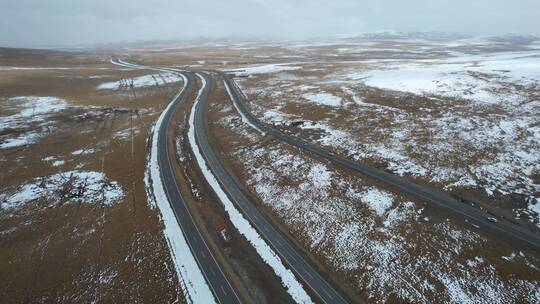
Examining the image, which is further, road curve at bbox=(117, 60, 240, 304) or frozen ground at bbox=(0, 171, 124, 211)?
frozen ground at bbox=(0, 171, 124, 211)

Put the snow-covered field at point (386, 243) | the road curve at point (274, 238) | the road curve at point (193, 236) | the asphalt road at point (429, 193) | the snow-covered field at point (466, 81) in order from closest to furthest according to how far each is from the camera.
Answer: the snow-covered field at point (386, 243), the road curve at point (193, 236), the road curve at point (274, 238), the asphalt road at point (429, 193), the snow-covered field at point (466, 81)

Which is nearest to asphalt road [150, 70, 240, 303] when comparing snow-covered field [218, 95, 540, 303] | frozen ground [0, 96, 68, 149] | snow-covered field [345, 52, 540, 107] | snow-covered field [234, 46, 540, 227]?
snow-covered field [218, 95, 540, 303]

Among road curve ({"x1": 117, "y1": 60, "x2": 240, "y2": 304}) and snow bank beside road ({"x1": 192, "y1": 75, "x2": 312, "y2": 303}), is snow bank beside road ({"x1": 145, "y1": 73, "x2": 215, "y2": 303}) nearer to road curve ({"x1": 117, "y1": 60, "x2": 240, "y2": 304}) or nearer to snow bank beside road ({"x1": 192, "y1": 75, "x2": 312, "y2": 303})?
road curve ({"x1": 117, "y1": 60, "x2": 240, "y2": 304})

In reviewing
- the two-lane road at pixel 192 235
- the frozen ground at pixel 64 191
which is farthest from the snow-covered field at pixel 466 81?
the frozen ground at pixel 64 191

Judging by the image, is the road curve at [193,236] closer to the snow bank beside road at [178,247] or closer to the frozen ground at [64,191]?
the snow bank beside road at [178,247]

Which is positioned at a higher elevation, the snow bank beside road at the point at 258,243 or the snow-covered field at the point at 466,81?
the snow-covered field at the point at 466,81

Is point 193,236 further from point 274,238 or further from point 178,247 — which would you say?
point 274,238
